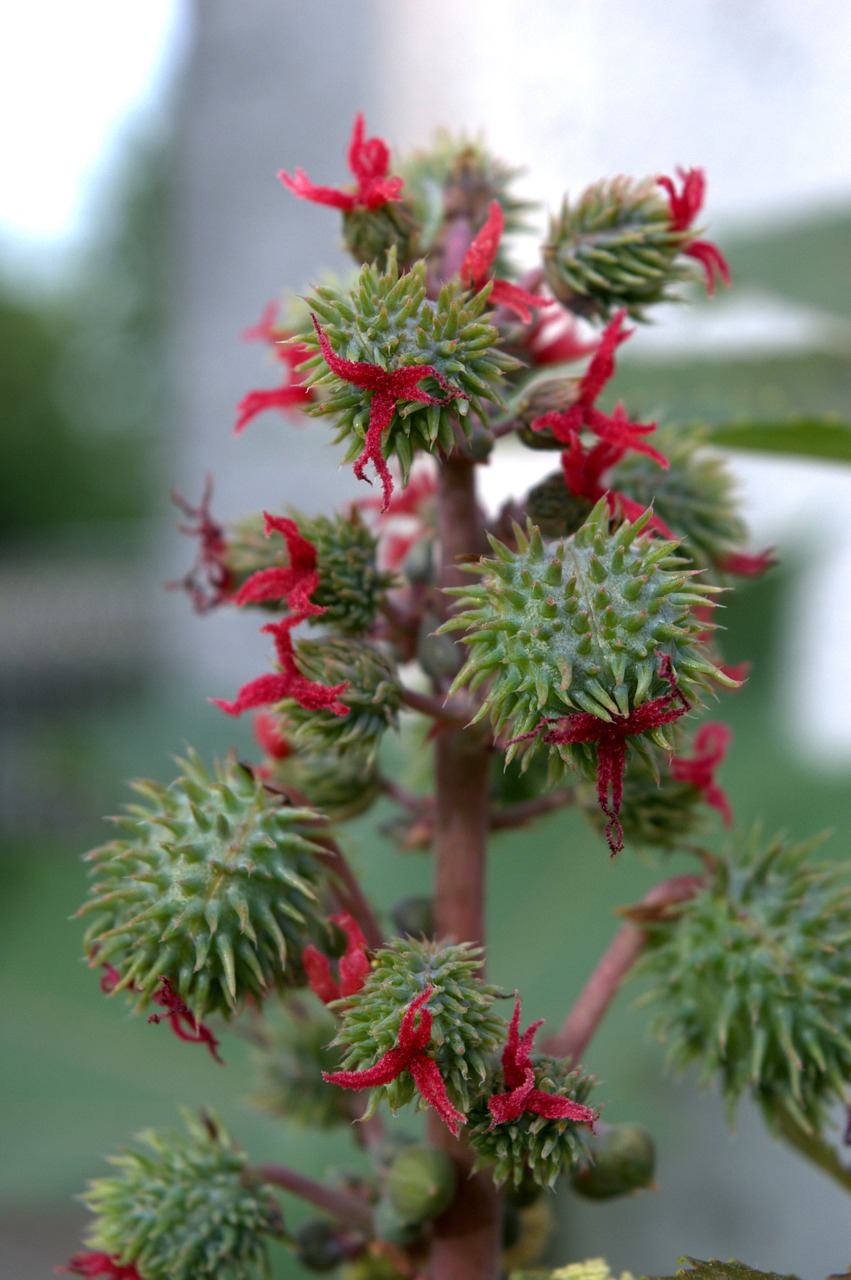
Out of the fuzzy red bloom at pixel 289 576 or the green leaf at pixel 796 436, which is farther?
the green leaf at pixel 796 436

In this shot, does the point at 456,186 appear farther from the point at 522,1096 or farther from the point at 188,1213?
the point at 188,1213

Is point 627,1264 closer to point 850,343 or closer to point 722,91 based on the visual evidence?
point 850,343

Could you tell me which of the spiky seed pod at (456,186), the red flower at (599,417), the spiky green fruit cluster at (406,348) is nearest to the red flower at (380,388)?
the spiky green fruit cluster at (406,348)

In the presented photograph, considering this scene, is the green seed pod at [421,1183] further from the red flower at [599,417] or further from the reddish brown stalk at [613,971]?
the red flower at [599,417]

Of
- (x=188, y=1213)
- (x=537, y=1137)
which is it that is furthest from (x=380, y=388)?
(x=188, y=1213)

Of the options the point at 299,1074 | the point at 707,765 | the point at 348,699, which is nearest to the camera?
the point at 348,699

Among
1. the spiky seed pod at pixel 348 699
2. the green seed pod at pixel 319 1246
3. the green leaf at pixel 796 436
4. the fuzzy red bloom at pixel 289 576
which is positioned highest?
the green leaf at pixel 796 436

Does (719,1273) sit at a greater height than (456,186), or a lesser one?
lesser
